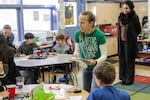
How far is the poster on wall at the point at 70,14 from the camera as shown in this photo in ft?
24.9

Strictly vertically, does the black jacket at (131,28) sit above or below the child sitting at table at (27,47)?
above

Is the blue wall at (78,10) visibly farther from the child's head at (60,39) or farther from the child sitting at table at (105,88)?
the child sitting at table at (105,88)

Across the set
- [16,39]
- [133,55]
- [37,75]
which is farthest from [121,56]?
[16,39]

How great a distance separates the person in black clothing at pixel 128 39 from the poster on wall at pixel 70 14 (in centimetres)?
239

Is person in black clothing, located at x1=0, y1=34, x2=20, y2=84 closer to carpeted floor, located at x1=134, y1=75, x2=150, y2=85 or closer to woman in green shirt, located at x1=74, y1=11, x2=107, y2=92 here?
woman in green shirt, located at x1=74, y1=11, x2=107, y2=92

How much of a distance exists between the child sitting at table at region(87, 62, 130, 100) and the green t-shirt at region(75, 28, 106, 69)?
826 mm

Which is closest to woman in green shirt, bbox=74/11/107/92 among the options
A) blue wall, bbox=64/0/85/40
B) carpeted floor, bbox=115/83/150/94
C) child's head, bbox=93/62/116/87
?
child's head, bbox=93/62/116/87

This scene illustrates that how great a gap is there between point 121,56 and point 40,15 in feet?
8.71

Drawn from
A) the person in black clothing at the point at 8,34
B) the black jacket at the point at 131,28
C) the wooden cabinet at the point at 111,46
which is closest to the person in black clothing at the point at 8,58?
the person in black clothing at the point at 8,34

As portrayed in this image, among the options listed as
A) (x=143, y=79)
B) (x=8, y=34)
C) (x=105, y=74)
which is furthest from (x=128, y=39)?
(x=105, y=74)

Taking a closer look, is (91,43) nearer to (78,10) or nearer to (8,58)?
(8,58)

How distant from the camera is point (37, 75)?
4641 mm

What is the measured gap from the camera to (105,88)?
2.03 m

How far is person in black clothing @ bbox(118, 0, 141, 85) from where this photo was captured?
531 centimetres
